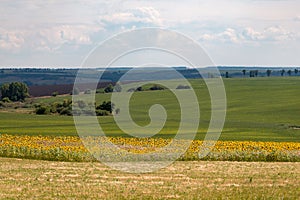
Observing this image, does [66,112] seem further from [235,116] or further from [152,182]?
[152,182]

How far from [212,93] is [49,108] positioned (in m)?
34.6

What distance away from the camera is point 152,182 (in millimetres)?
23172

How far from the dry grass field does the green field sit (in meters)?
28.2

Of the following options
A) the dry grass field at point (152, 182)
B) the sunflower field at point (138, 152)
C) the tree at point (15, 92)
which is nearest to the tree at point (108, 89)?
the tree at point (15, 92)

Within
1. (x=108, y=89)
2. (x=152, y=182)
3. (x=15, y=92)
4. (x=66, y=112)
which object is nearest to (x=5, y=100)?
(x=15, y=92)

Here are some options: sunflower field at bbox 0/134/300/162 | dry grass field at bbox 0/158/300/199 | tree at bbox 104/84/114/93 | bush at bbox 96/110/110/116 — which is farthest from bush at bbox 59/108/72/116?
dry grass field at bbox 0/158/300/199

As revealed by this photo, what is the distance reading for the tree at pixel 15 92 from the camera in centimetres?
12438

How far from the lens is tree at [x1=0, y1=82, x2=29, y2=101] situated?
12438 centimetres

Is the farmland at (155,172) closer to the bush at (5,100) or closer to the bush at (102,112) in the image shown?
the bush at (102,112)

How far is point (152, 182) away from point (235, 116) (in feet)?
220

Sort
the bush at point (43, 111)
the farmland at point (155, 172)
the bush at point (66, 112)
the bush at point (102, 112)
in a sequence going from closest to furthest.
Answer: the farmland at point (155, 172) → the bush at point (102, 112) → the bush at point (66, 112) → the bush at point (43, 111)

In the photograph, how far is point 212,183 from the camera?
2288 cm

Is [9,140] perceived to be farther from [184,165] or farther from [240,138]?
[240,138]

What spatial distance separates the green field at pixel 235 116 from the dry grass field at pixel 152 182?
1110 inches
